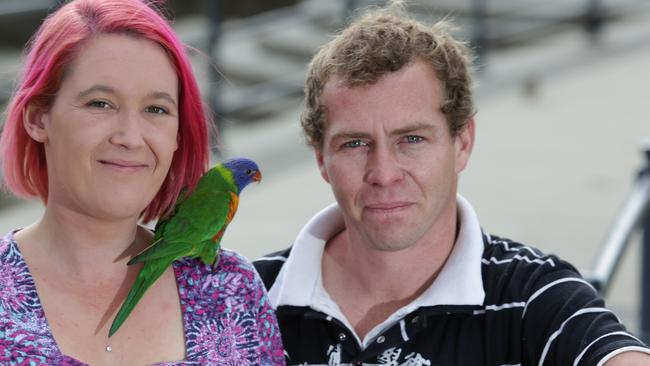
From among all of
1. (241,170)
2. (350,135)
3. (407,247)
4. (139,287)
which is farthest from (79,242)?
(407,247)

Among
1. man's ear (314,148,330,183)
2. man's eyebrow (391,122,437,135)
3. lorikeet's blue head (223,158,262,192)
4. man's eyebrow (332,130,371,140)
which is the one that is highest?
man's eyebrow (391,122,437,135)

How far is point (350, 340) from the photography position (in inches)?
107

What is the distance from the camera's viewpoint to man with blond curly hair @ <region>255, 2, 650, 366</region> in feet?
8.69

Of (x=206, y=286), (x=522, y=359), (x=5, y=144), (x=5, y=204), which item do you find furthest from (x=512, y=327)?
(x=5, y=204)

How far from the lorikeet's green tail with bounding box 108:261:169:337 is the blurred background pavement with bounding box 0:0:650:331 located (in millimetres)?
3511

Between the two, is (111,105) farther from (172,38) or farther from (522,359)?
(522,359)

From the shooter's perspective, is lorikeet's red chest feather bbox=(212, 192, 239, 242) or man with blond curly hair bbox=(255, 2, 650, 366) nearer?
lorikeet's red chest feather bbox=(212, 192, 239, 242)

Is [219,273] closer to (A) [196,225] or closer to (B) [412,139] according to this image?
(A) [196,225]

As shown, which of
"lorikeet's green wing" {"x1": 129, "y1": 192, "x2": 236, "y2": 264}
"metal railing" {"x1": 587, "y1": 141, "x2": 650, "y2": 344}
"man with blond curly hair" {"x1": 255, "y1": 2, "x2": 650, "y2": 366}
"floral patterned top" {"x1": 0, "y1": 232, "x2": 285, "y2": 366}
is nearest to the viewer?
"floral patterned top" {"x1": 0, "y1": 232, "x2": 285, "y2": 366}

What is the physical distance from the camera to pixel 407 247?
2.75 metres

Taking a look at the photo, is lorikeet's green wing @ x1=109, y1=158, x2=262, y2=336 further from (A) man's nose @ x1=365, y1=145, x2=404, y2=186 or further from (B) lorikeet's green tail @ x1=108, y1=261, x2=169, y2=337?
(A) man's nose @ x1=365, y1=145, x2=404, y2=186

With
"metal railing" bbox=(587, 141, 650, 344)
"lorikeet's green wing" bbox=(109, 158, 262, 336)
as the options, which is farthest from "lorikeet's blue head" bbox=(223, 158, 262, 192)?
"metal railing" bbox=(587, 141, 650, 344)

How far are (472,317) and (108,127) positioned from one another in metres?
0.99

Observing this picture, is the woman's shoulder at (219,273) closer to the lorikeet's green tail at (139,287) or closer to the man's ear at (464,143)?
the lorikeet's green tail at (139,287)
